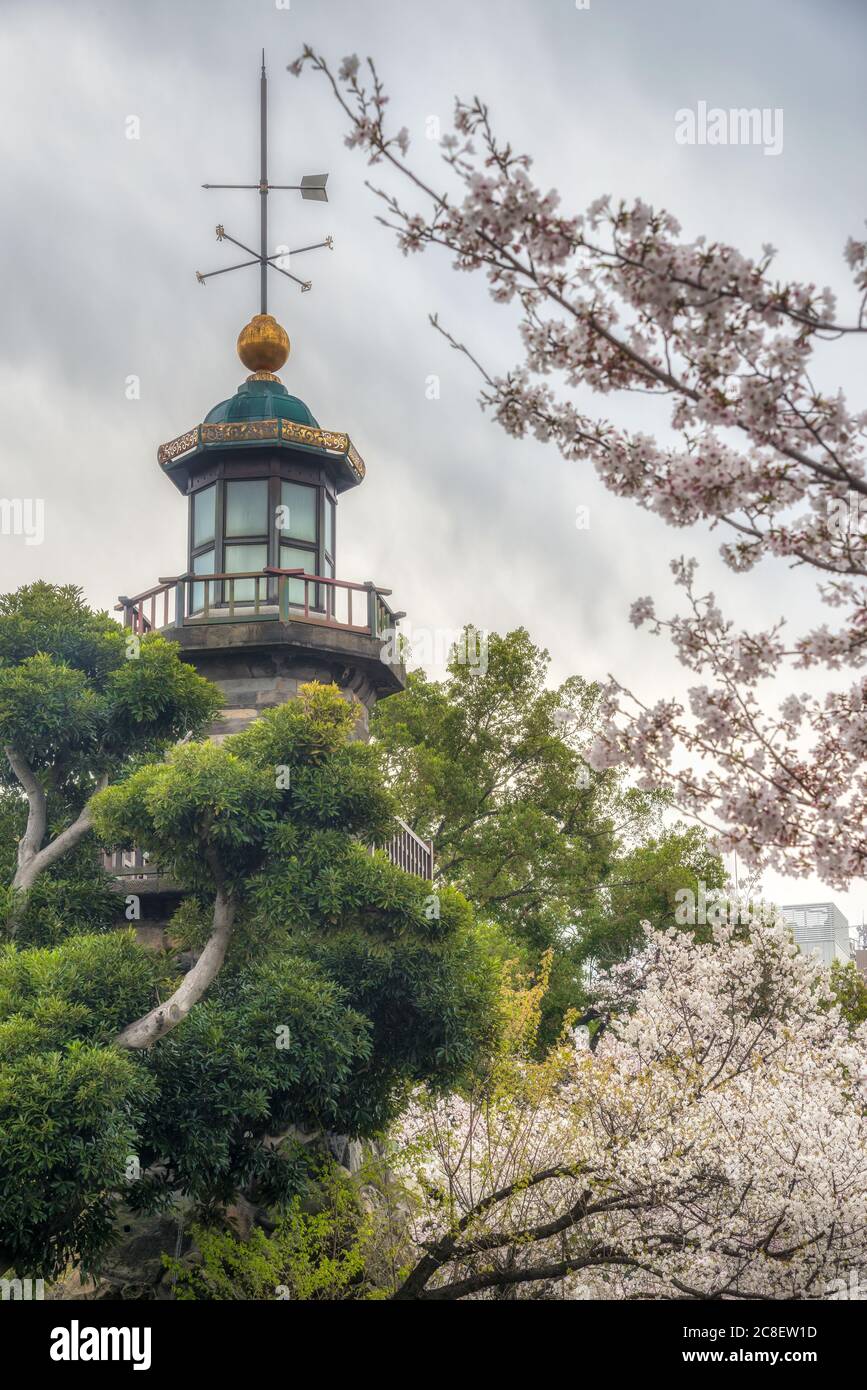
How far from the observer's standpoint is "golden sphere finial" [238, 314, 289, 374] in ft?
76.7

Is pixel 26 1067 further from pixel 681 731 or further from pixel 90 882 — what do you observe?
pixel 681 731

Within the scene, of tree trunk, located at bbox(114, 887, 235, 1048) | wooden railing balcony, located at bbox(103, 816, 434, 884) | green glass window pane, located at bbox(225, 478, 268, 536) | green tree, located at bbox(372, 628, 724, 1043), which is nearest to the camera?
tree trunk, located at bbox(114, 887, 235, 1048)

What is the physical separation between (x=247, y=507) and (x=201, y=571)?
120 cm

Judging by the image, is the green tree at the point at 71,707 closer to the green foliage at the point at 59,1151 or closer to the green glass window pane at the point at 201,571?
the green glass window pane at the point at 201,571

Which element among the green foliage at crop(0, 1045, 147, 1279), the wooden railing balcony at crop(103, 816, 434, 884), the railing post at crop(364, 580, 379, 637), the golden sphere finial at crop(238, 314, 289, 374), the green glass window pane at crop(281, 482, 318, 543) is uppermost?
the golden sphere finial at crop(238, 314, 289, 374)

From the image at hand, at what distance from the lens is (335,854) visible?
53.8ft

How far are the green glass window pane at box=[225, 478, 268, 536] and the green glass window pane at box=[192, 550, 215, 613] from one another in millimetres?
542

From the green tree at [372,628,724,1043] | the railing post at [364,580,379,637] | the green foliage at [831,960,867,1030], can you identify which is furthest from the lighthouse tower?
the green foliage at [831,960,867,1030]

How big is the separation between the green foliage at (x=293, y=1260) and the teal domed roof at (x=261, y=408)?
1140cm

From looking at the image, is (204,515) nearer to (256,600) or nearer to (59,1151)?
(256,600)

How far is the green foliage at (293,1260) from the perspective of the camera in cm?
1566

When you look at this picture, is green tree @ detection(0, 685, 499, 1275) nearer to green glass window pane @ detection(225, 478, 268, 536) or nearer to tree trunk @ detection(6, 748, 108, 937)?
tree trunk @ detection(6, 748, 108, 937)
